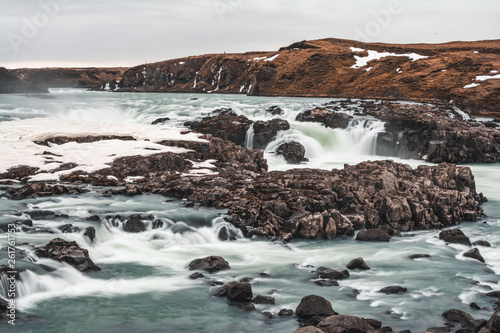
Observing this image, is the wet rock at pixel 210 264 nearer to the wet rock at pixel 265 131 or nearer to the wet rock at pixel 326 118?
the wet rock at pixel 265 131

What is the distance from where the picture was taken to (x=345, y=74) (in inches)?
4717

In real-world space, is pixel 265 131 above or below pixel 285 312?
above

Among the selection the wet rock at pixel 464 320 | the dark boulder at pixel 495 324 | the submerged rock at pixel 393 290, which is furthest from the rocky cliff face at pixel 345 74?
the dark boulder at pixel 495 324

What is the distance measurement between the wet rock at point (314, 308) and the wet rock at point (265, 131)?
32185mm

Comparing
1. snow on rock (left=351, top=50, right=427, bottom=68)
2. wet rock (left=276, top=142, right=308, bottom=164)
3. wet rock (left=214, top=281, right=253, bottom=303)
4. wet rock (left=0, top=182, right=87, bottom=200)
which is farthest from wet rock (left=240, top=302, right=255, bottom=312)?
snow on rock (left=351, top=50, right=427, bottom=68)

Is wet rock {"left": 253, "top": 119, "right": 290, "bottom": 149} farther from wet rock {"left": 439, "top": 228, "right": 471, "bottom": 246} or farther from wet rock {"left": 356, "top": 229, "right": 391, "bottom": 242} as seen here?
wet rock {"left": 439, "top": 228, "right": 471, "bottom": 246}

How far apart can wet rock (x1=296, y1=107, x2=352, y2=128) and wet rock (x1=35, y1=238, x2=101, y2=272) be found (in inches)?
1513

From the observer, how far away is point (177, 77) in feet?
543

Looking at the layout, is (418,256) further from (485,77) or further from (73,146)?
(485,77)

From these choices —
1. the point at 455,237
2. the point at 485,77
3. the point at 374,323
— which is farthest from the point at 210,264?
the point at 485,77

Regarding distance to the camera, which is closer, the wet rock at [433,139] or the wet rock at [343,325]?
the wet rock at [343,325]

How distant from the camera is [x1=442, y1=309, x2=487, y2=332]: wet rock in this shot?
38.0ft

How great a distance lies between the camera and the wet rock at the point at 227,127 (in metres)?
45.5

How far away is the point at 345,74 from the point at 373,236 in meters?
105
